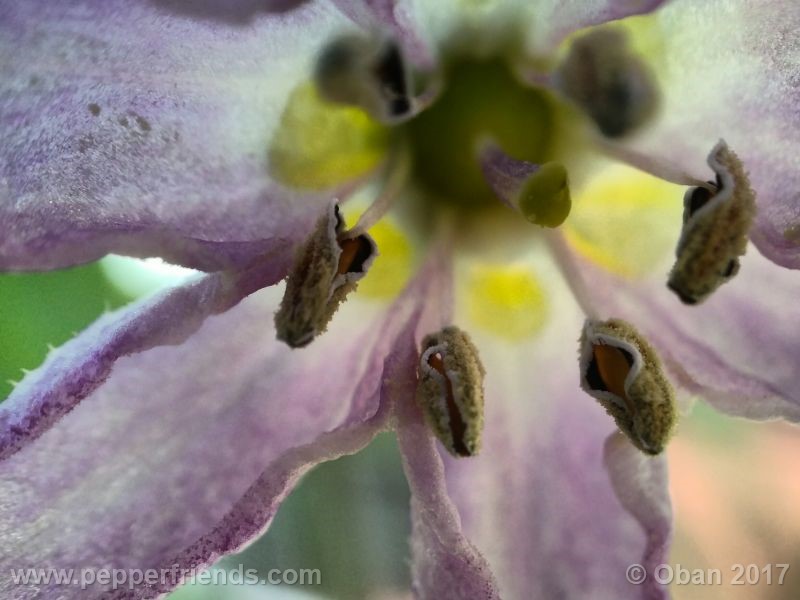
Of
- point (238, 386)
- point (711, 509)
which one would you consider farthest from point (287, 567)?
point (711, 509)

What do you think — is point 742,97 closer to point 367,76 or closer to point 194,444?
point 367,76

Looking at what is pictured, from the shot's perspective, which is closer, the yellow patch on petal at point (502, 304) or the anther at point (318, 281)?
the anther at point (318, 281)

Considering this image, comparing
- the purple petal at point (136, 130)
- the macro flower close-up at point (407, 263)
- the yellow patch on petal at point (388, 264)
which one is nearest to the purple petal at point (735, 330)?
the macro flower close-up at point (407, 263)

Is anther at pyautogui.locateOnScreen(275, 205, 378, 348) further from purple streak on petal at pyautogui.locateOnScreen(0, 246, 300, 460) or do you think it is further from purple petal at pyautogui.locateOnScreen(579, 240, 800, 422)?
purple petal at pyautogui.locateOnScreen(579, 240, 800, 422)

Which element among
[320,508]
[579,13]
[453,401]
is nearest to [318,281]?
[453,401]

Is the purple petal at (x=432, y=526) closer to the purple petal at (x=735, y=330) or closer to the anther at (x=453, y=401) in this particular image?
the anther at (x=453, y=401)

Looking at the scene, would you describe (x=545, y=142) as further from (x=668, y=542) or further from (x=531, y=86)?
(x=668, y=542)
